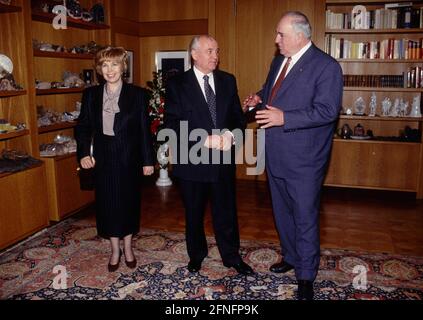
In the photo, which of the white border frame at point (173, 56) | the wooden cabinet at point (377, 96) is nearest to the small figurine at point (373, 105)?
the wooden cabinet at point (377, 96)

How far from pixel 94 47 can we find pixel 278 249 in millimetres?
3372

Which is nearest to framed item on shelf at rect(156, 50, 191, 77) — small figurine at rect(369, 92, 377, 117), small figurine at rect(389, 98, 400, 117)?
small figurine at rect(369, 92, 377, 117)

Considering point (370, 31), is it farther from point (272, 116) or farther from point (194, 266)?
point (194, 266)

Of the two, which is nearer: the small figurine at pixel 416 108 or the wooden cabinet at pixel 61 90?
the wooden cabinet at pixel 61 90

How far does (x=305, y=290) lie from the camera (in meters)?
2.87

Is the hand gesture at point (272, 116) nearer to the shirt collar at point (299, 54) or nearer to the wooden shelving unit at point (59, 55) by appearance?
the shirt collar at point (299, 54)

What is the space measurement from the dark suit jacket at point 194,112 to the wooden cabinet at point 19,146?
5.44 ft

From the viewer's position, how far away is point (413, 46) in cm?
551

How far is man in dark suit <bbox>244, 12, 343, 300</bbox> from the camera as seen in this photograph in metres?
2.64

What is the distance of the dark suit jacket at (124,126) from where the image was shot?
3.13m

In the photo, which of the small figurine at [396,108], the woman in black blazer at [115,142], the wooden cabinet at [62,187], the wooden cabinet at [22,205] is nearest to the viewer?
the woman in black blazer at [115,142]

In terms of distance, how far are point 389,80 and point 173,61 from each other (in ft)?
10.3

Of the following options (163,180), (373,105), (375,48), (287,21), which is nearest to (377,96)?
(373,105)
